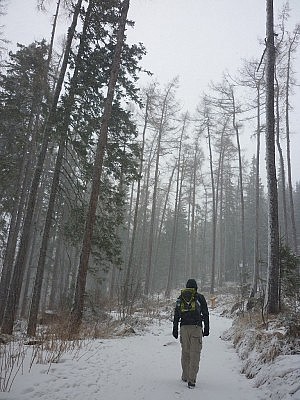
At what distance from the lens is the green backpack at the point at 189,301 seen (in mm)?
5336

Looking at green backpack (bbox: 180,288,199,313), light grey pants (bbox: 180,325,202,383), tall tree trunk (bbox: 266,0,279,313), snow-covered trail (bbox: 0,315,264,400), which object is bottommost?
snow-covered trail (bbox: 0,315,264,400)

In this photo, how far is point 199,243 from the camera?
176 ft

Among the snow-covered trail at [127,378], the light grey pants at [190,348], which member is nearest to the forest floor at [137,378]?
the snow-covered trail at [127,378]

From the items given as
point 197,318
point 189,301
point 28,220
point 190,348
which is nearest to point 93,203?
point 28,220

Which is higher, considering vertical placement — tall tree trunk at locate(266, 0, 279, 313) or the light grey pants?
tall tree trunk at locate(266, 0, 279, 313)

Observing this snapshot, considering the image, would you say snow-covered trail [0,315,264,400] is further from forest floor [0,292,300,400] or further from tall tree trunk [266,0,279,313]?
tall tree trunk [266,0,279,313]

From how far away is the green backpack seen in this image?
17.5ft

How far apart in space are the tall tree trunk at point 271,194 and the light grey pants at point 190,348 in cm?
414

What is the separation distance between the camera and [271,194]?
944 centimetres

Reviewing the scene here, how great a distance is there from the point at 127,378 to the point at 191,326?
1380 mm

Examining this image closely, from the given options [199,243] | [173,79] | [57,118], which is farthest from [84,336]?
[199,243]

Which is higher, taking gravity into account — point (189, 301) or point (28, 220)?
point (28, 220)

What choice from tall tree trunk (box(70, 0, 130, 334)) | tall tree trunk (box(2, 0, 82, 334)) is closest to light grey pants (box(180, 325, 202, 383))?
tall tree trunk (box(70, 0, 130, 334))

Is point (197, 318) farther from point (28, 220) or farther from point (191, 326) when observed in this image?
point (28, 220)
